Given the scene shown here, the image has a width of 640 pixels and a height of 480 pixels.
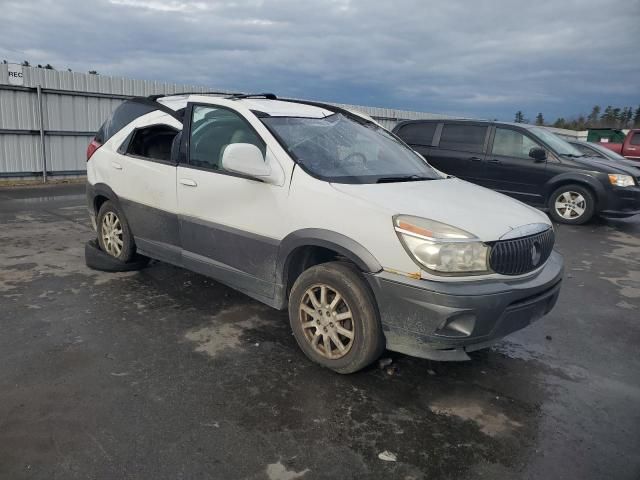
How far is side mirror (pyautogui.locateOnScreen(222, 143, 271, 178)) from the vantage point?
11.5 ft

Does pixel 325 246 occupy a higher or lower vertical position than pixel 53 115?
lower

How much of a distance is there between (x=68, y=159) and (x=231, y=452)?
11.7m

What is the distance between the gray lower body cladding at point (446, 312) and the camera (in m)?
2.84

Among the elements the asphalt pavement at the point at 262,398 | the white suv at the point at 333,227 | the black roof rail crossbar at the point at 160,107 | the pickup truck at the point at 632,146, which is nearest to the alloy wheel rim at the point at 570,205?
the asphalt pavement at the point at 262,398

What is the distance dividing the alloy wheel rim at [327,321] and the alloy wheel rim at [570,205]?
7.71 metres

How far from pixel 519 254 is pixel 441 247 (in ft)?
2.04

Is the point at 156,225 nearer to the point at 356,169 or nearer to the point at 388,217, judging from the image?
the point at 356,169

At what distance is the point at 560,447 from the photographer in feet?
8.86

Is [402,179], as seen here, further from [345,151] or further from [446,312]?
[446,312]

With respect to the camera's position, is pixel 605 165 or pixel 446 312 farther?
pixel 605 165

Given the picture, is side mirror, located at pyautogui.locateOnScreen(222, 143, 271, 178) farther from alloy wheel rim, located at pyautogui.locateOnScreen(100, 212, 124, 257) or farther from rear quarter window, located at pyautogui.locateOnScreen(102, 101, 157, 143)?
alloy wheel rim, located at pyautogui.locateOnScreen(100, 212, 124, 257)

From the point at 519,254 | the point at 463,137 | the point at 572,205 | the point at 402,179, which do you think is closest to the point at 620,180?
the point at 572,205

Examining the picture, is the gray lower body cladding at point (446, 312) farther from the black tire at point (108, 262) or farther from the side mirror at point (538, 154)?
the side mirror at point (538, 154)

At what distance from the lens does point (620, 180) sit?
9023 millimetres
